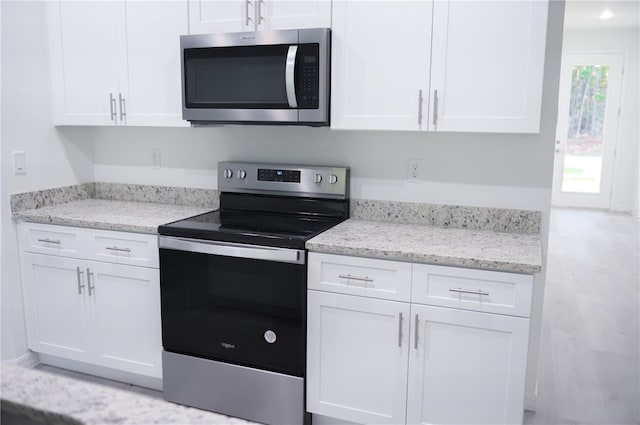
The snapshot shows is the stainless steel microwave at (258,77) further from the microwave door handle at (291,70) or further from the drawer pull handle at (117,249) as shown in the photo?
the drawer pull handle at (117,249)

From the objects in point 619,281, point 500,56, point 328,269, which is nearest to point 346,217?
point 328,269

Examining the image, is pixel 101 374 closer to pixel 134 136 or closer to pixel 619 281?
pixel 134 136

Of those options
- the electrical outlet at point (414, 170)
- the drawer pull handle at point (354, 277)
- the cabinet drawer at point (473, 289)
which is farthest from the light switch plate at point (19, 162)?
the cabinet drawer at point (473, 289)

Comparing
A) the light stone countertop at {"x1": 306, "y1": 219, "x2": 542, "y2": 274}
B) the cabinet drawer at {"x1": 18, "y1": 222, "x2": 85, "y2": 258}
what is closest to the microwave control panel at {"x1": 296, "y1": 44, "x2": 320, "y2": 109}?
the light stone countertop at {"x1": 306, "y1": 219, "x2": 542, "y2": 274}

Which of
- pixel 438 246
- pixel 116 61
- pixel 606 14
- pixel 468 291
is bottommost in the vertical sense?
pixel 468 291

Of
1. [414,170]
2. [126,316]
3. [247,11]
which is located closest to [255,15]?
[247,11]

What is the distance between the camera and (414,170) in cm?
256

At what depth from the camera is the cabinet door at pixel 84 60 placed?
2.71 metres

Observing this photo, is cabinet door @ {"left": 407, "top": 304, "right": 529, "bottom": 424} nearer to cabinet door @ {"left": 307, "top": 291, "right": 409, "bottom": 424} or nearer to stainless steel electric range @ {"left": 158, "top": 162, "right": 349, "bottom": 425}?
cabinet door @ {"left": 307, "top": 291, "right": 409, "bottom": 424}

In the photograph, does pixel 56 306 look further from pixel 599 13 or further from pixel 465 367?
pixel 599 13

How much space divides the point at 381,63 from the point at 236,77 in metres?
0.65

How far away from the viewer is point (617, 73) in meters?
7.59

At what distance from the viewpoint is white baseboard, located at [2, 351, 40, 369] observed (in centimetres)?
283

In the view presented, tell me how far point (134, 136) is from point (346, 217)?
1.36m
